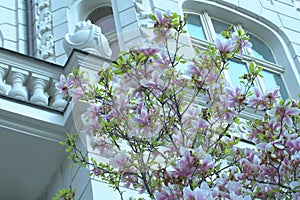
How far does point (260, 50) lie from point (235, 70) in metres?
1.11

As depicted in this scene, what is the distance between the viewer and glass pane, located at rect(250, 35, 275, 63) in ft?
34.9

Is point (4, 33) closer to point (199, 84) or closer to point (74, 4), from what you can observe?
point (74, 4)

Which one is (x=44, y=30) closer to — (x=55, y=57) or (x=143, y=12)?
(x=55, y=57)

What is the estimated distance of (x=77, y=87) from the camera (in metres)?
4.65

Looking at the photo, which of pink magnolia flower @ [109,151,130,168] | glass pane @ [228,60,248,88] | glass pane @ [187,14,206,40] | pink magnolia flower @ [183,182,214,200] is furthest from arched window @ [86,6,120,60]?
pink magnolia flower @ [183,182,214,200]

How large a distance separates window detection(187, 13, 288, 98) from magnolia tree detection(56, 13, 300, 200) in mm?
5064

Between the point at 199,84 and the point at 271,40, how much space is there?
21.5 feet

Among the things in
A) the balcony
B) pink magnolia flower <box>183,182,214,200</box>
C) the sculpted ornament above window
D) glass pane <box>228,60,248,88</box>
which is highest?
glass pane <box>228,60,248,88</box>

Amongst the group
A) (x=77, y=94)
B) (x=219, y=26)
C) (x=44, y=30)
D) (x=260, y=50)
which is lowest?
(x=77, y=94)

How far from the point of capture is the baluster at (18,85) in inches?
271

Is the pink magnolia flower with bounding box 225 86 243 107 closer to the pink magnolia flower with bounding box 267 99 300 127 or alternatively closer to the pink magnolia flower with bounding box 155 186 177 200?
the pink magnolia flower with bounding box 267 99 300 127

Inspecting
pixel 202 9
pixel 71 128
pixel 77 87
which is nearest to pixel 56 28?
pixel 202 9

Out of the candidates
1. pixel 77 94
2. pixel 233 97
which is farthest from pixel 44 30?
pixel 233 97

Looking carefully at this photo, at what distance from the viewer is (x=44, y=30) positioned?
405 inches
